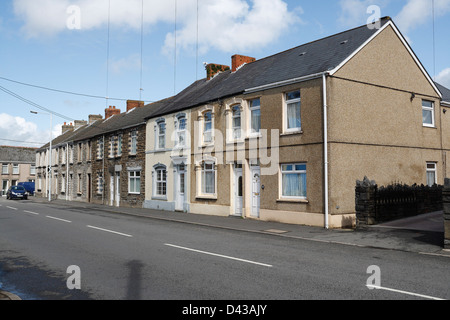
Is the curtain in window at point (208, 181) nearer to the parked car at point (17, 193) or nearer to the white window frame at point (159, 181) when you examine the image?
the white window frame at point (159, 181)

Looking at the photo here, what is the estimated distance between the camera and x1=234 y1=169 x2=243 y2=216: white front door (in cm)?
2023

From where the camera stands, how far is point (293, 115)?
17.7m

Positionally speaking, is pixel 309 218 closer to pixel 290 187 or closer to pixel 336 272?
pixel 290 187

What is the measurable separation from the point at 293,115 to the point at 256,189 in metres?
4.20

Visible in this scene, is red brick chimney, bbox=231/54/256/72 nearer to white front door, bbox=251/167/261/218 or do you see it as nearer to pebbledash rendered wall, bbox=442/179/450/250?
white front door, bbox=251/167/261/218

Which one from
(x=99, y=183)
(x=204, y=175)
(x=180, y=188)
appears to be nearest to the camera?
(x=204, y=175)

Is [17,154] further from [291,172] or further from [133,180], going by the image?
[291,172]

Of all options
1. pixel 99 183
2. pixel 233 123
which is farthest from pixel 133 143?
pixel 233 123

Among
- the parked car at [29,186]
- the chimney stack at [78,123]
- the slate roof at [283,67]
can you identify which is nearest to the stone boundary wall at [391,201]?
the slate roof at [283,67]

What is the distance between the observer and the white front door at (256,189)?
62.6 feet

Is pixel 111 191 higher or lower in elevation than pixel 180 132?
lower
